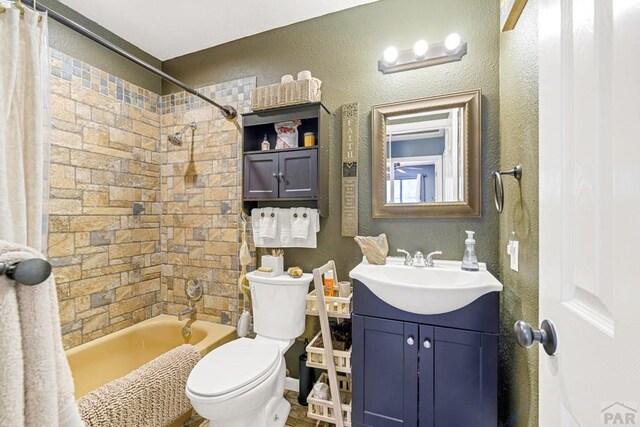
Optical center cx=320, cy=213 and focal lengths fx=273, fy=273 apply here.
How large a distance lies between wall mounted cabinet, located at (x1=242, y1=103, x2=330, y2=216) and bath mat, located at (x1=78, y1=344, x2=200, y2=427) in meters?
1.10

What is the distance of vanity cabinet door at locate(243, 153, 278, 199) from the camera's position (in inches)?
74.3

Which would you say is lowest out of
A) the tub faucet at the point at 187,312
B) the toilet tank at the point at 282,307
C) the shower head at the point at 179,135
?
the tub faucet at the point at 187,312

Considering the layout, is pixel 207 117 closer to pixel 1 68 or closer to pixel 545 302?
pixel 1 68

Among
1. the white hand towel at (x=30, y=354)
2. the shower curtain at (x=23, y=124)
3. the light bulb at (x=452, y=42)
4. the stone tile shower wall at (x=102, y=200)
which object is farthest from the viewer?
the stone tile shower wall at (x=102, y=200)

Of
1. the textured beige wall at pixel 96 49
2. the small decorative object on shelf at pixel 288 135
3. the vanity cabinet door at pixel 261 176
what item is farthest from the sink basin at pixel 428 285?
the textured beige wall at pixel 96 49

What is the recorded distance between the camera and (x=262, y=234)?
1978 mm

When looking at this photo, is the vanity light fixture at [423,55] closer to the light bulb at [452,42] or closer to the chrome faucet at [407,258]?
the light bulb at [452,42]

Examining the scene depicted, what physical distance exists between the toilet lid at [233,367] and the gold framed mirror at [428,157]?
108 cm

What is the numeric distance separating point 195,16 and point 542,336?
8.49 feet

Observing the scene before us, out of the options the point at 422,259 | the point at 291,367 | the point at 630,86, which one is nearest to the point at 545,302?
the point at 630,86

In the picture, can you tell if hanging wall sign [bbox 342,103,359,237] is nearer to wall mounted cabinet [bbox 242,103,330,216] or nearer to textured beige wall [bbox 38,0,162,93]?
Result: wall mounted cabinet [bbox 242,103,330,216]

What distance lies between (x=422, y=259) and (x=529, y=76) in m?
1.00

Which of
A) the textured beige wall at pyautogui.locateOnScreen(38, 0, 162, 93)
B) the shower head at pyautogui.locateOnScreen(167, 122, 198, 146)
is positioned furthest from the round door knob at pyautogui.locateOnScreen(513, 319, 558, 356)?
the textured beige wall at pyautogui.locateOnScreen(38, 0, 162, 93)

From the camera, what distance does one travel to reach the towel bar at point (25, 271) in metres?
0.49
